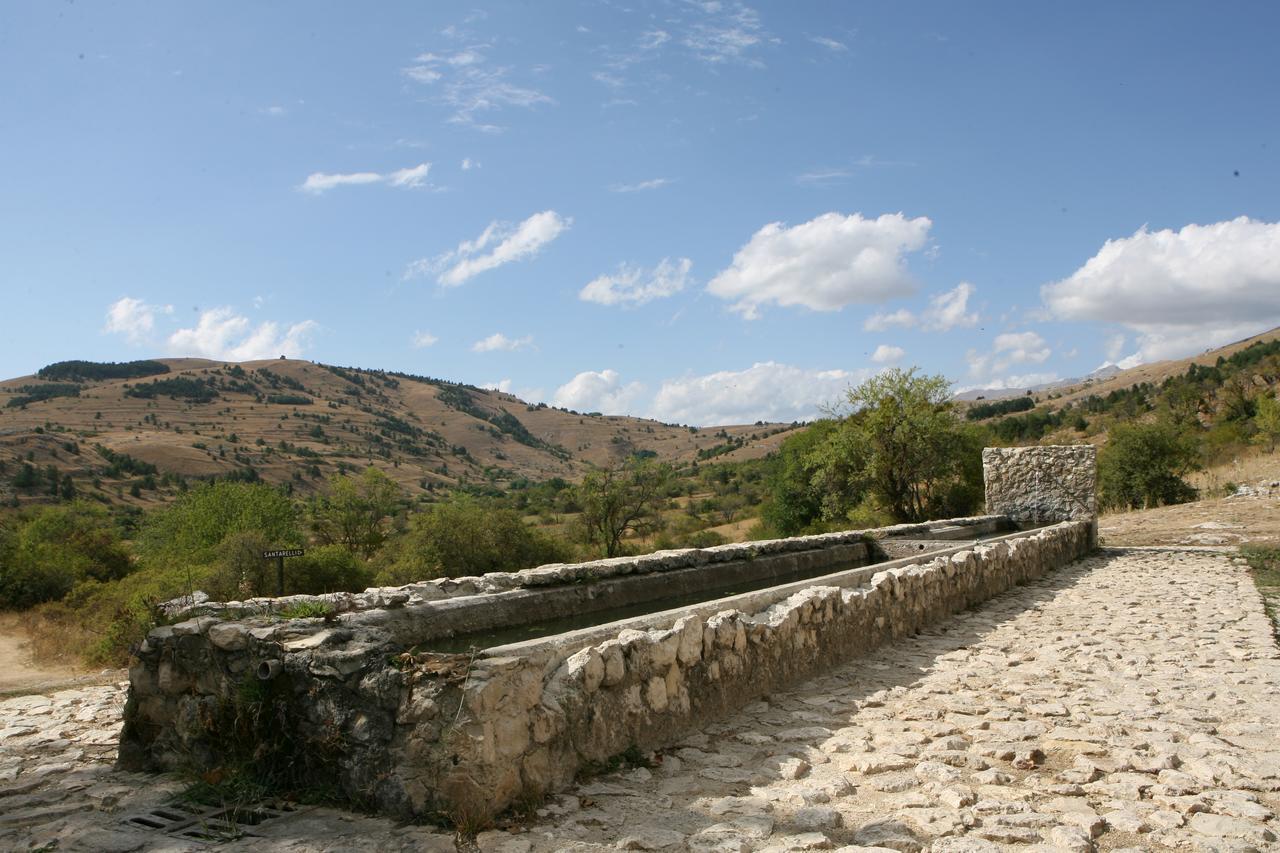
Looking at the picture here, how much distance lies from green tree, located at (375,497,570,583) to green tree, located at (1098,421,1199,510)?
65.5 feet

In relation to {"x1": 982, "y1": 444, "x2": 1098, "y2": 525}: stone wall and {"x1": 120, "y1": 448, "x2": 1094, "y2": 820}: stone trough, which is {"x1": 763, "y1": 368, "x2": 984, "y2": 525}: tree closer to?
{"x1": 982, "y1": 444, "x2": 1098, "y2": 525}: stone wall

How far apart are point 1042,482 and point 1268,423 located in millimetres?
23885

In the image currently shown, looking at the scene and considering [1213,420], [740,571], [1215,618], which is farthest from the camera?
[1213,420]

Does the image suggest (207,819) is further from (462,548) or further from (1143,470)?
(1143,470)

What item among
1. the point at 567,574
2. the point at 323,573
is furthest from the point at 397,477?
the point at 567,574

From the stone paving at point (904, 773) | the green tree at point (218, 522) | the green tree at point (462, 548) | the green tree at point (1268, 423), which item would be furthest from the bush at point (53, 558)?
the green tree at point (1268, 423)

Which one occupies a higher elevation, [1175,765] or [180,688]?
[180,688]

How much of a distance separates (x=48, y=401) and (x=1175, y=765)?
278 ft

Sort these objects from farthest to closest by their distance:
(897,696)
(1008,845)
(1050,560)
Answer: (1050,560) < (897,696) < (1008,845)

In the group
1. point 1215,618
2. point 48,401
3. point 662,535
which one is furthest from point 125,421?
point 1215,618

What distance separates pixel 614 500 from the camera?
2817 centimetres

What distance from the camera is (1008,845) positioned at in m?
3.55

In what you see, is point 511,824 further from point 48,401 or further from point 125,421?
point 48,401

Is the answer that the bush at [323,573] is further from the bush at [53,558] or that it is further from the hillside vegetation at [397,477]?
the bush at [53,558]
